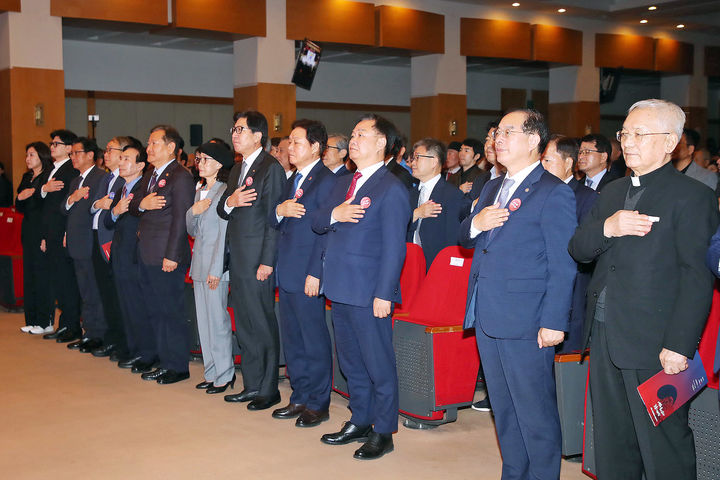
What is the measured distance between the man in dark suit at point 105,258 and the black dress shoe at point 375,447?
2628mm

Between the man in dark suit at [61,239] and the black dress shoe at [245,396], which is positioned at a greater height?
the man in dark suit at [61,239]

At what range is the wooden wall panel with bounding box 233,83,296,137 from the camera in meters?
10.5

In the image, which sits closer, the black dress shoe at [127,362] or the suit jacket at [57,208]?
the black dress shoe at [127,362]

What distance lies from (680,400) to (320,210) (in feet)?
6.25

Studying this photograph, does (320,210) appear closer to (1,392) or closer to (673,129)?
(673,129)

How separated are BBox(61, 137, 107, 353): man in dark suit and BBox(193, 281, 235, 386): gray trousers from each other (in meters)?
1.49

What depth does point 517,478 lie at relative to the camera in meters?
2.94

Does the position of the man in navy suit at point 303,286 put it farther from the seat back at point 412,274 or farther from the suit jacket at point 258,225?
the seat back at point 412,274

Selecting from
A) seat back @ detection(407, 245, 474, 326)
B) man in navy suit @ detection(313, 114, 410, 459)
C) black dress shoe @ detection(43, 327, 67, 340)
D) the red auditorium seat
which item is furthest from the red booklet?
black dress shoe @ detection(43, 327, 67, 340)

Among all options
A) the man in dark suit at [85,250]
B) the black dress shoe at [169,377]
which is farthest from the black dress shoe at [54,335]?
the black dress shoe at [169,377]

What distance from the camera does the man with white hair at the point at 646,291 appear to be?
2381 millimetres

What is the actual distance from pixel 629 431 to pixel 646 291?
51cm

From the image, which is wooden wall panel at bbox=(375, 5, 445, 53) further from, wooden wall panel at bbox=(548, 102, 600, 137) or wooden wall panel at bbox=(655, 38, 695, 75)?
wooden wall panel at bbox=(655, 38, 695, 75)

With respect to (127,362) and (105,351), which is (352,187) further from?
(105,351)
